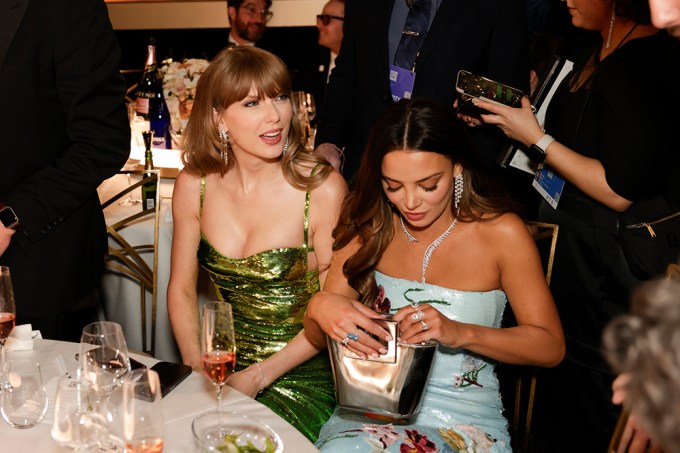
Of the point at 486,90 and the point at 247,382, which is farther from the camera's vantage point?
the point at 486,90

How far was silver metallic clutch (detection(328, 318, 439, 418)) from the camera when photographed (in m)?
1.80

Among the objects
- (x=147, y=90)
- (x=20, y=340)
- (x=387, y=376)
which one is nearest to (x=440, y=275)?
(x=387, y=376)

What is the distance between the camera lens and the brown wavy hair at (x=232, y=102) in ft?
7.98

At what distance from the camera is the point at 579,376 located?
9.00 ft

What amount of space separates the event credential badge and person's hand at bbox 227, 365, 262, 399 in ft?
3.91

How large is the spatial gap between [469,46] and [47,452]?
2019 mm

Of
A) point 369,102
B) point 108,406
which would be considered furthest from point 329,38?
point 108,406

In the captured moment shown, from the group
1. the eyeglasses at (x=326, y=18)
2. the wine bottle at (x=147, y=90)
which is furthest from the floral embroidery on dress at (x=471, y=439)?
the eyeglasses at (x=326, y=18)

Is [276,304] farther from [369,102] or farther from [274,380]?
[369,102]

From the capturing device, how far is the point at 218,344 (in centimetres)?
162

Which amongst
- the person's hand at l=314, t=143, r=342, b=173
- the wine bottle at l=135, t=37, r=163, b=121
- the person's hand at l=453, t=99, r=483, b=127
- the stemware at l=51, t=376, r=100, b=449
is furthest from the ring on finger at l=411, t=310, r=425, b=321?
the wine bottle at l=135, t=37, r=163, b=121

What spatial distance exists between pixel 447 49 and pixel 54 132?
4.53 ft

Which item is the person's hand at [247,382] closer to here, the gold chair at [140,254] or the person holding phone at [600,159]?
the gold chair at [140,254]

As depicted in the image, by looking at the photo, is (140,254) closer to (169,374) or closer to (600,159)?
(169,374)
